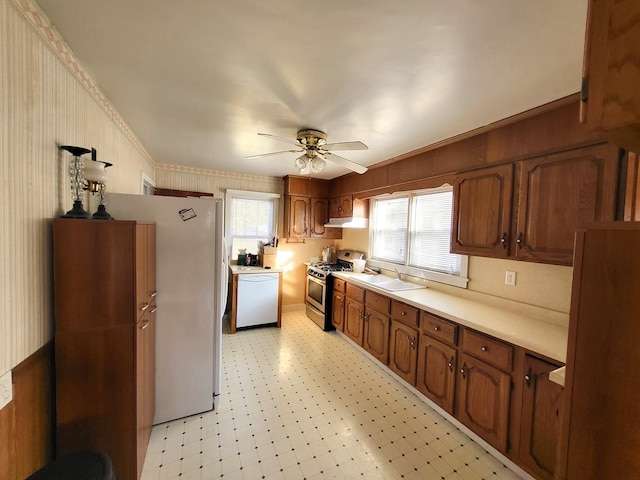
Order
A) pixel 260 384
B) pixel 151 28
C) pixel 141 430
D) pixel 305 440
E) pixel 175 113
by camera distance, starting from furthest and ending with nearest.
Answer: pixel 260 384 → pixel 175 113 → pixel 305 440 → pixel 141 430 → pixel 151 28

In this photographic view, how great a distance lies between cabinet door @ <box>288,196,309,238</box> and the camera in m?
4.17

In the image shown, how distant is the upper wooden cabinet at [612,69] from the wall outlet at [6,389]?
6.32 ft

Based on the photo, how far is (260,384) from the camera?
8.11 ft

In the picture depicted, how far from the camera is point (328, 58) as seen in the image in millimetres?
1304

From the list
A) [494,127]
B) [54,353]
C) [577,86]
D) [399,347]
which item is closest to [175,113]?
[54,353]

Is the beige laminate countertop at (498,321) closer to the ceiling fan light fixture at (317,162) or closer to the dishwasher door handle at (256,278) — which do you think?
the ceiling fan light fixture at (317,162)

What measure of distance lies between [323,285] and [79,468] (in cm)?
292

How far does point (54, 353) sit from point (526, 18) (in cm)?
263

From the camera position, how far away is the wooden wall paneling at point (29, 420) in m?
0.99

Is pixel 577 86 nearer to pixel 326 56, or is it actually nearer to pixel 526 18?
pixel 526 18

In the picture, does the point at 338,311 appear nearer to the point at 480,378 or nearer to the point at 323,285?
the point at 323,285

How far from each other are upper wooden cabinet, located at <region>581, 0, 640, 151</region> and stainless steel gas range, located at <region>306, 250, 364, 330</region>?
3288 mm

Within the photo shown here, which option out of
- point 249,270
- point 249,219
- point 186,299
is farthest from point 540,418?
point 249,219

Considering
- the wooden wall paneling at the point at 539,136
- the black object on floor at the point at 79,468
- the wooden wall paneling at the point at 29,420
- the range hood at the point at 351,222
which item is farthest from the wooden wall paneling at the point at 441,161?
the wooden wall paneling at the point at 29,420
